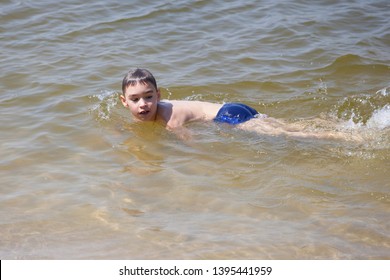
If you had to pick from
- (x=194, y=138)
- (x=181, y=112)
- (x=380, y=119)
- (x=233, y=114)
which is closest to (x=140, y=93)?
(x=181, y=112)

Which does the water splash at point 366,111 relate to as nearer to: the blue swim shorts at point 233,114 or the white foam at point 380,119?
the white foam at point 380,119

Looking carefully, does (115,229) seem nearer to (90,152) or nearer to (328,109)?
(90,152)

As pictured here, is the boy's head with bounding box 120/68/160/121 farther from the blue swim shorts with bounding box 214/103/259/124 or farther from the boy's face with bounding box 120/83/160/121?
the blue swim shorts with bounding box 214/103/259/124

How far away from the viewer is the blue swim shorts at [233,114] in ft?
22.2

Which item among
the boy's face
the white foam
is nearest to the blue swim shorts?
the boy's face

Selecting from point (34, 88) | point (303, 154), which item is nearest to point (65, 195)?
point (303, 154)

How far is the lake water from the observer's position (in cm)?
455

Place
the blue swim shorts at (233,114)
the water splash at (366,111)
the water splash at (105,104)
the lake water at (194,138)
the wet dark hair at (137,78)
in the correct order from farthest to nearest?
1. the water splash at (105,104)
2. the water splash at (366,111)
3. the blue swim shorts at (233,114)
4. the wet dark hair at (137,78)
5. the lake water at (194,138)

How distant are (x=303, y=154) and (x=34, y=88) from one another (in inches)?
142

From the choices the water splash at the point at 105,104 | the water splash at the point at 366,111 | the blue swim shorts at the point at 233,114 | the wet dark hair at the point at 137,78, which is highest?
the wet dark hair at the point at 137,78

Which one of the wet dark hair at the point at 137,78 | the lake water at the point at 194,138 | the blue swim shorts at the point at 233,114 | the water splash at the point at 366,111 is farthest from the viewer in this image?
the water splash at the point at 366,111

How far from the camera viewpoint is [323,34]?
995 centimetres

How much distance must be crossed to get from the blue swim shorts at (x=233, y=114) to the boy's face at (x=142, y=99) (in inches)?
27.7

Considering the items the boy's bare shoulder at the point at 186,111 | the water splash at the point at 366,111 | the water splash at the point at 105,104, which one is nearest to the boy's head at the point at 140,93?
the boy's bare shoulder at the point at 186,111
